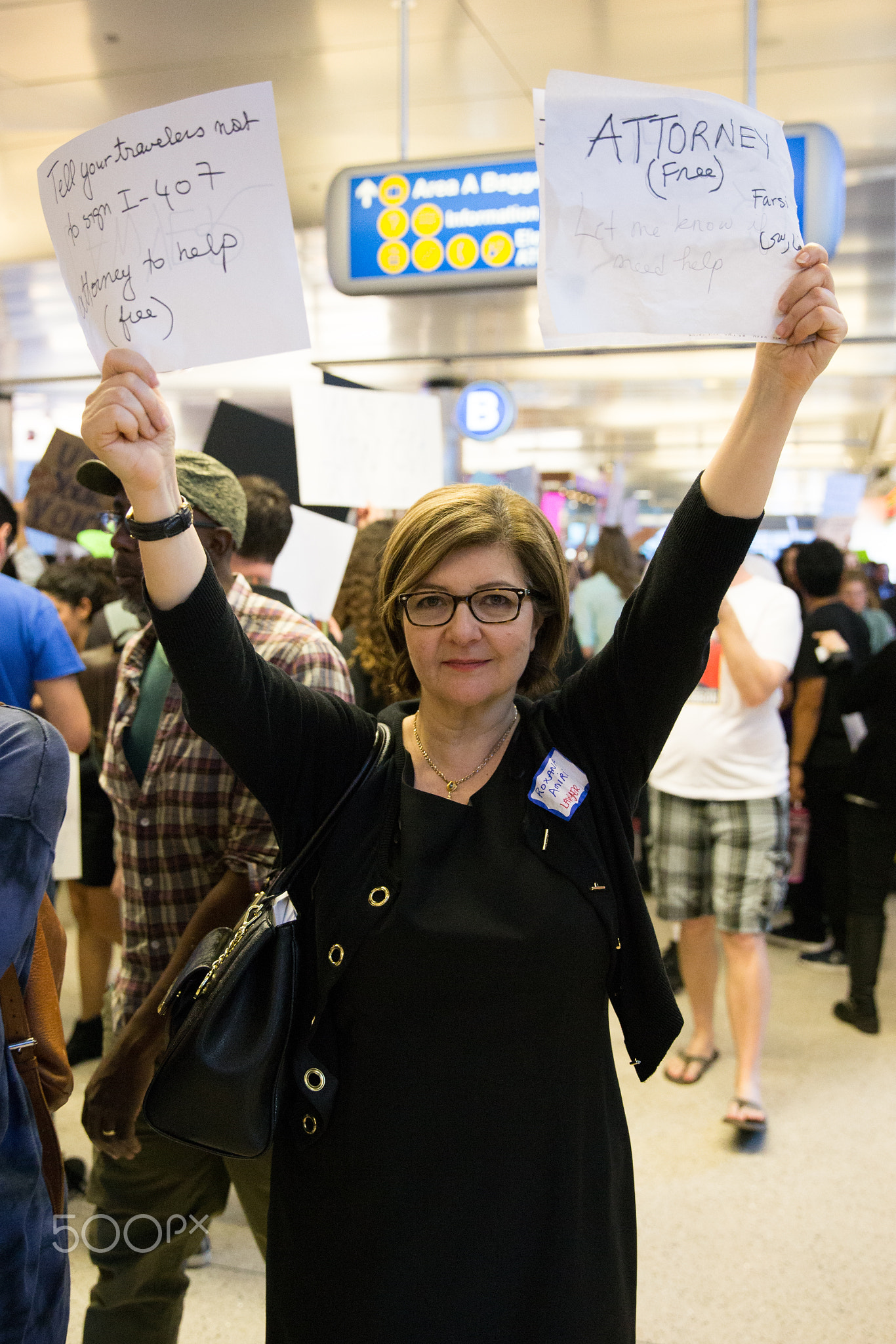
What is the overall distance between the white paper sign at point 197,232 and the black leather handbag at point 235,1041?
26.8 inches

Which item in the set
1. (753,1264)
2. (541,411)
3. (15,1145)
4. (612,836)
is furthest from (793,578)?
(541,411)

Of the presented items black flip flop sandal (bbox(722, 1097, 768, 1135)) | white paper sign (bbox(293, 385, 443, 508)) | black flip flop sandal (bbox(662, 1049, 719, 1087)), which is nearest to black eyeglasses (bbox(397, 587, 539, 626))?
white paper sign (bbox(293, 385, 443, 508))

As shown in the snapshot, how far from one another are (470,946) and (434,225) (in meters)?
2.34

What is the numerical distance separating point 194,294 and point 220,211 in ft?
0.34

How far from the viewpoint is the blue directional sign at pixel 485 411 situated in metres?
9.06

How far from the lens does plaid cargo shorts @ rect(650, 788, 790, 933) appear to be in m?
3.46

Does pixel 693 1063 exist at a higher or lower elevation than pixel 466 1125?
lower

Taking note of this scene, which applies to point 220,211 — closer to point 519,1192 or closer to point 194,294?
point 194,294

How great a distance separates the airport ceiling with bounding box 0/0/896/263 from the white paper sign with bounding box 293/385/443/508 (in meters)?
1.81

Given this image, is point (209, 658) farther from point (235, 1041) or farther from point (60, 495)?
point (60, 495)

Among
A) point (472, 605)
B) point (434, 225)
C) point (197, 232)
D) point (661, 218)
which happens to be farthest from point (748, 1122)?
point (197, 232)

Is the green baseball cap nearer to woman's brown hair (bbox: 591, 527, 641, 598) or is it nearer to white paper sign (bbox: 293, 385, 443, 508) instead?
white paper sign (bbox: 293, 385, 443, 508)

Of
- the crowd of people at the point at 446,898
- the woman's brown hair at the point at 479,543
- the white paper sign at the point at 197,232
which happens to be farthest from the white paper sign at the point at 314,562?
the white paper sign at the point at 197,232

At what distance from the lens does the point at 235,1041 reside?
136 cm
